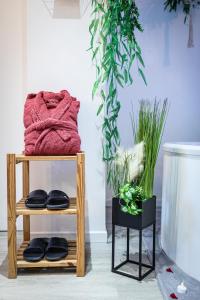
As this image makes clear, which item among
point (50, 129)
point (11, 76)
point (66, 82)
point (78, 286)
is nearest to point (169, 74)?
point (66, 82)

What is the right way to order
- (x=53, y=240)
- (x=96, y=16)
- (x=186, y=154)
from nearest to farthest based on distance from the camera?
(x=186, y=154) → (x=53, y=240) → (x=96, y=16)

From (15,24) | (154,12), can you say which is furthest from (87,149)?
(154,12)

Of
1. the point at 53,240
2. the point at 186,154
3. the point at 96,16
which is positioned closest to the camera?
the point at 186,154

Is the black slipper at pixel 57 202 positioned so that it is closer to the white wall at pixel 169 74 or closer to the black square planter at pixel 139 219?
the black square planter at pixel 139 219

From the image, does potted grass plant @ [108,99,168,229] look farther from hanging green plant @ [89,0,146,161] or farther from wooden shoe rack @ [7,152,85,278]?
hanging green plant @ [89,0,146,161]

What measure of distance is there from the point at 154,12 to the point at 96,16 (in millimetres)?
1270

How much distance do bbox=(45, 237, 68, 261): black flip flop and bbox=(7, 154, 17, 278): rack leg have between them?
0.60 feet

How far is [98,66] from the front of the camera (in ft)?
7.50

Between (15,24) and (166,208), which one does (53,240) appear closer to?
(166,208)

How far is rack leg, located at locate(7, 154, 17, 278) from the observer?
1.77 meters

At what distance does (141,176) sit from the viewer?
186cm

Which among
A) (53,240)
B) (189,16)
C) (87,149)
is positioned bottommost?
(53,240)

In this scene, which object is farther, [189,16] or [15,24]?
[189,16]

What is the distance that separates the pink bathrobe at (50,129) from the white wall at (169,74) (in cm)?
154
